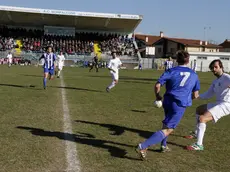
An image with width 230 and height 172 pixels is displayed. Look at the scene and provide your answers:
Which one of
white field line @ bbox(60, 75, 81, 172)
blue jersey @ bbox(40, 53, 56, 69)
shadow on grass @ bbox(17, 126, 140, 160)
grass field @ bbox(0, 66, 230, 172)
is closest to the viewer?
white field line @ bbox(60, 75, 81, 172)

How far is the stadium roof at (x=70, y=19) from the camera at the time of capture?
1938 inches

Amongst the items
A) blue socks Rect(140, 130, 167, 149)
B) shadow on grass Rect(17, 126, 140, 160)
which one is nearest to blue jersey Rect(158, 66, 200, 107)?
blue socks Rect(140, 130, 167, 149)

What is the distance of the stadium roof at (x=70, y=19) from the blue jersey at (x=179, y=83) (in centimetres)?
4606

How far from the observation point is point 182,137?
273 inches

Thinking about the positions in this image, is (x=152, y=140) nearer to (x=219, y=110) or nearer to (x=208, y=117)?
(x=208, y=117)

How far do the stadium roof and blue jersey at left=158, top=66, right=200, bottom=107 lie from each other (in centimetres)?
4606

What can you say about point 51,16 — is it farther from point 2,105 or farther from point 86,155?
point 86,155

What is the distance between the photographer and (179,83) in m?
5.24

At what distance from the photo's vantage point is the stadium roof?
49.2 metres

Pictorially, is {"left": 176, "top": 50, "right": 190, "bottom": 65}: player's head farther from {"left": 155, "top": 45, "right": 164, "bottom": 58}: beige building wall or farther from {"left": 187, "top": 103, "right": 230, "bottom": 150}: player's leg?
{"left": 155, "top": 45, "right": 164, "bottom": 58}: beige building wall

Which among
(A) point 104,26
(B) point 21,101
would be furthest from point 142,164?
(A) point 104,26

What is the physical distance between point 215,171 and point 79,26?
179 ft

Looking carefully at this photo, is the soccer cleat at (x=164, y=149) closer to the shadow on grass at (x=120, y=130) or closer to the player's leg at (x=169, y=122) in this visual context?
the player's leg at (x=169, y=122)

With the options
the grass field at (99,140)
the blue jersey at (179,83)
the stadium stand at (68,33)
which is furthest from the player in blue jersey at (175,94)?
the stadium stand at (68,33)
